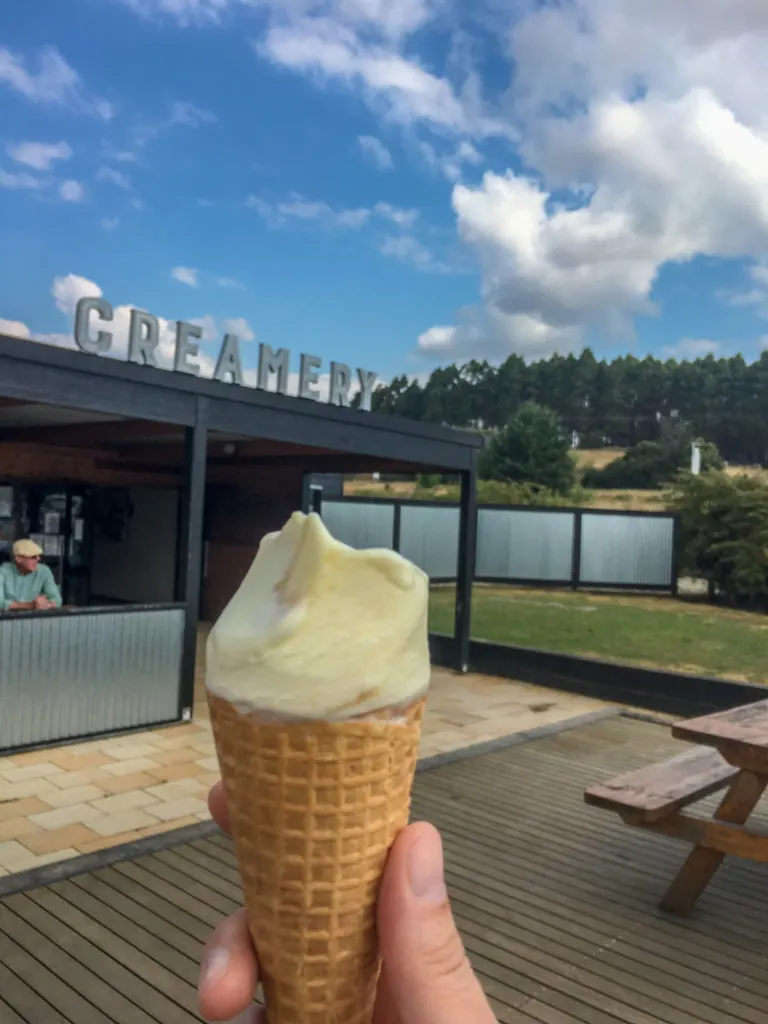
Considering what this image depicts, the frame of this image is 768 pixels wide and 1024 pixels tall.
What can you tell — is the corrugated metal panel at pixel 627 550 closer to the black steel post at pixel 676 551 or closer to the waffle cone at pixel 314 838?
the black steel post at pixel 676 551

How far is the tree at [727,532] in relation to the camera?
59.0ft

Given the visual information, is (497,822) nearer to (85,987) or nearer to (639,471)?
(85,987)

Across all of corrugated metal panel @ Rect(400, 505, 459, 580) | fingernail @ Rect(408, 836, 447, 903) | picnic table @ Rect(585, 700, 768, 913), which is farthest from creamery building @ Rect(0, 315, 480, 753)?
corrugated metal panel @ Rect(400, 505, 459, 580)

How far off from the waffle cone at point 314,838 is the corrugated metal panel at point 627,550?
19.4m

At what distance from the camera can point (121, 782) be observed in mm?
5910

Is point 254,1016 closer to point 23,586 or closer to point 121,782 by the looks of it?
point 121,782

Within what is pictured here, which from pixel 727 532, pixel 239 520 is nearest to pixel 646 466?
pixel 727 532

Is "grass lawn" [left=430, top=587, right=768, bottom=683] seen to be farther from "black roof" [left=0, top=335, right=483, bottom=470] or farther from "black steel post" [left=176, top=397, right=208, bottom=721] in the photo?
"black steel post" [left=176, top=397, right=208, bottom=721]

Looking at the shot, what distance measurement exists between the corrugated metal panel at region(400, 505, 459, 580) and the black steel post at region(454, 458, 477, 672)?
7629mm

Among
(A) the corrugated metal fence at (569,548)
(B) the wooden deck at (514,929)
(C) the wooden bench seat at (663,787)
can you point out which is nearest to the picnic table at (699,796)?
(C) the wooden bench seat at (663,787)

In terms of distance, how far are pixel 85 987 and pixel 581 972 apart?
6.89 feet

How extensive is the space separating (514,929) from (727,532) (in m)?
16.6

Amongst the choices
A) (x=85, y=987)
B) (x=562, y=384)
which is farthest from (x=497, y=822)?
(x=562, y=384)

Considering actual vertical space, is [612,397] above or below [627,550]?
above
